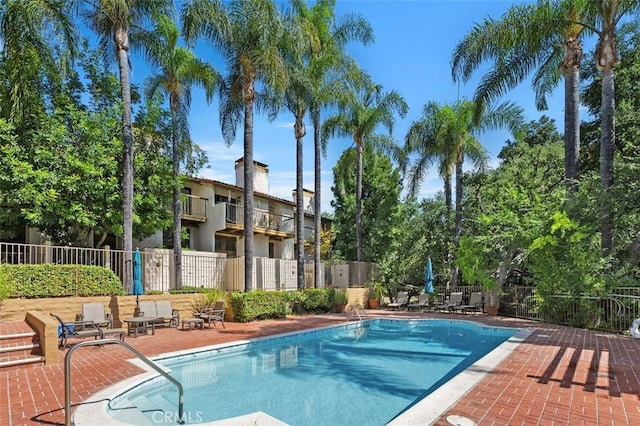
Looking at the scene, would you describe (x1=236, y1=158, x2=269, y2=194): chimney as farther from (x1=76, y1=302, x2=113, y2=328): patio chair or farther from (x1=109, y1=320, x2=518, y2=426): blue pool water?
(x1=76, y1=302, x2=113, y2=328): patio chair

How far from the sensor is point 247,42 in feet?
52.5

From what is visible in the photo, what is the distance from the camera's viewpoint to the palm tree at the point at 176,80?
16828 mm

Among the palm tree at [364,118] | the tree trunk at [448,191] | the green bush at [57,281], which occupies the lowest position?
the green bush at [57,281]

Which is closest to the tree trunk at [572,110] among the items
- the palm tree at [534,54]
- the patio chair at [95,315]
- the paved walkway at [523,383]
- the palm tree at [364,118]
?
the palm tree at [534,54]

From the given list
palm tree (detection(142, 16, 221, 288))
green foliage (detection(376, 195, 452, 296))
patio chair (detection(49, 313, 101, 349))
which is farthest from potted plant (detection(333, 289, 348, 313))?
patio chair (detection(49, 313, 101, 349))

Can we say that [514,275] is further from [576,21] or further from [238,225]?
[238,225]

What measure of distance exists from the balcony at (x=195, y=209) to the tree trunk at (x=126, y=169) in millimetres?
7751

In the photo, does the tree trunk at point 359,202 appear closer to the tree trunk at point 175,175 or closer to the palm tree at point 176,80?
the palm tree at point 176,80

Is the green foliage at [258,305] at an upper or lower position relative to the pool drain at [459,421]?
lower

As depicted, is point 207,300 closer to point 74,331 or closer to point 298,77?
point 74,331

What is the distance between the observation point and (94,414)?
5625 mm

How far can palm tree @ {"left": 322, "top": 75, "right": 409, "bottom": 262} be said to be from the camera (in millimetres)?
23453

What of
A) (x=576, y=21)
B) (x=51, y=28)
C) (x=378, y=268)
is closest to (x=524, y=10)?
(x=576, y=21)

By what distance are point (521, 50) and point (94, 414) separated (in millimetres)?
18720
